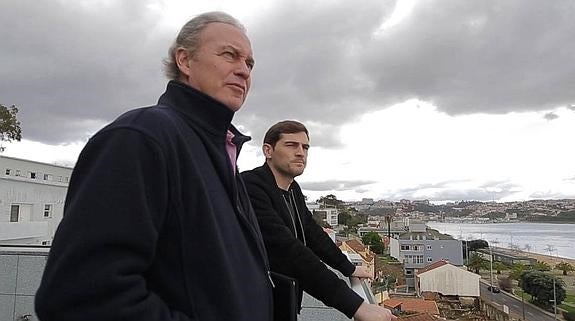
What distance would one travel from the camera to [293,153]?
145 centimetres

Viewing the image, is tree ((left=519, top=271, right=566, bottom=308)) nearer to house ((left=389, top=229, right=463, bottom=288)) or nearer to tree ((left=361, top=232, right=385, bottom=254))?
house ((left=389, top=229, right=463, bottom=288))

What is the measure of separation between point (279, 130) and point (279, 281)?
0.65 meters

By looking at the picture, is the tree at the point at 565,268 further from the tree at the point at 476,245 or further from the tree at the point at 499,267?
the tree at the point at 476,245

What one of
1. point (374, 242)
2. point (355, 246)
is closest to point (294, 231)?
point (355, 246)

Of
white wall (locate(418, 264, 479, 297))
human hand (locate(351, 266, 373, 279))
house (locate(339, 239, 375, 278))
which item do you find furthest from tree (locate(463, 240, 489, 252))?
human hand (locate(351, 266, 373, 279))

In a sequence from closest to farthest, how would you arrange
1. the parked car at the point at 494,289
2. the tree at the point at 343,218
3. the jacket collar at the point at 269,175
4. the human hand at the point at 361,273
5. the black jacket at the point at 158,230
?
the black jacket at the point at 158,230 → the jacket collar at the point at 269,175 → the human hand at the point at 361,273 → the parked car at the point at 494,289 → the tree at the point at 343,218

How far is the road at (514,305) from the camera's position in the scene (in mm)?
23438

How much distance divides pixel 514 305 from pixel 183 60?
31.0 m

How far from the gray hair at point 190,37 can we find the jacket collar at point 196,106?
0.24ft

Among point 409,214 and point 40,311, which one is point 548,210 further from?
point 40,311

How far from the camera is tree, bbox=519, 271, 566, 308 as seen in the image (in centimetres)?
2473

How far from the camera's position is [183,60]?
88 centimetres

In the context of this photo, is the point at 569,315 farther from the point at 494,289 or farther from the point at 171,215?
the point at 171,215

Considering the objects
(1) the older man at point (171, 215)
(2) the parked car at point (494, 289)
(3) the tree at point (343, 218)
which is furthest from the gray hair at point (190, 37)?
(3) the tree at point (343, 218)
